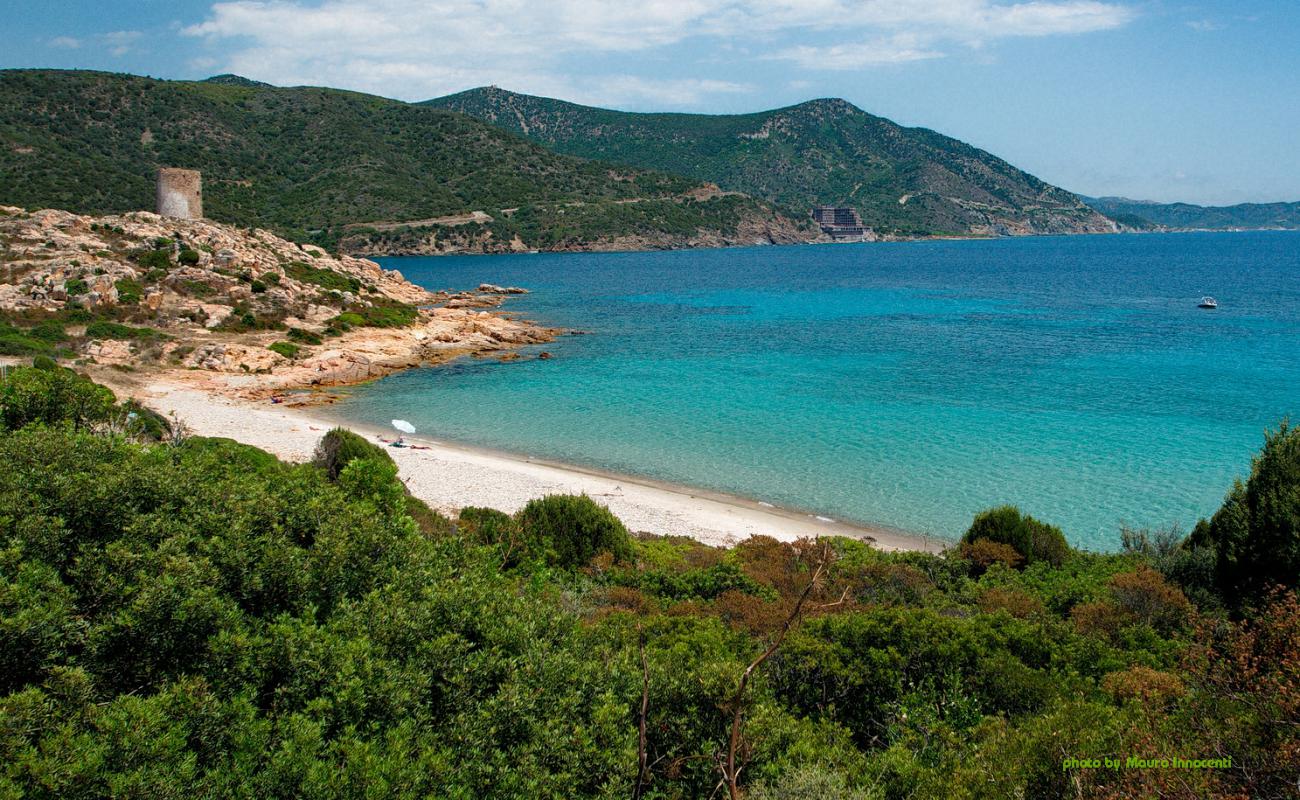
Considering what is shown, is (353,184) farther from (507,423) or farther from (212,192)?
(507,423)

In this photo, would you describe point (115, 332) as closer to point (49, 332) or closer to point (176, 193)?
point (49, 332)

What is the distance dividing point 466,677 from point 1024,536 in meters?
10.7

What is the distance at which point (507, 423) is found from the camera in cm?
2588

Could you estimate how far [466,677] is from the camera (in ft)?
16.1

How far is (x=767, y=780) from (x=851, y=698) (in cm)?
221

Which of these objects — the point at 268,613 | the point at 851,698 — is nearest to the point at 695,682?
the point at 851,698

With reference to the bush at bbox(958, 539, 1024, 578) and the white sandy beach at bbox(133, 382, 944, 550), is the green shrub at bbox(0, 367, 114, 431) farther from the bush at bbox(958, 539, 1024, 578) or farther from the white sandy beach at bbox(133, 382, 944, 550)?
the bush at bbox(958, 539, 1024, 578)

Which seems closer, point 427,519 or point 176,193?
point 427,519

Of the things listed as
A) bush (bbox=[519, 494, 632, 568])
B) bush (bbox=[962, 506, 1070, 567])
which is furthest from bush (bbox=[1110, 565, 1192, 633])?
bush (bbox=[519, 494, 632, 568])

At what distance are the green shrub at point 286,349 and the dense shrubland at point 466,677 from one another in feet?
86.4

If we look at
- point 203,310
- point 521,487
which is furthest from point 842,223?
point 521,487

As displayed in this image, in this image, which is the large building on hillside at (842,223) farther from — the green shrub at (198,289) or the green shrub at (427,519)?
the green shrub at (427,519)

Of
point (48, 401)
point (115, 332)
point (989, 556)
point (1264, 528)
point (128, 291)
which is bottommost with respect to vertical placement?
point (989, 556)

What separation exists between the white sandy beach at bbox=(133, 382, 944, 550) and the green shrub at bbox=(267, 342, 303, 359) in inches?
301
